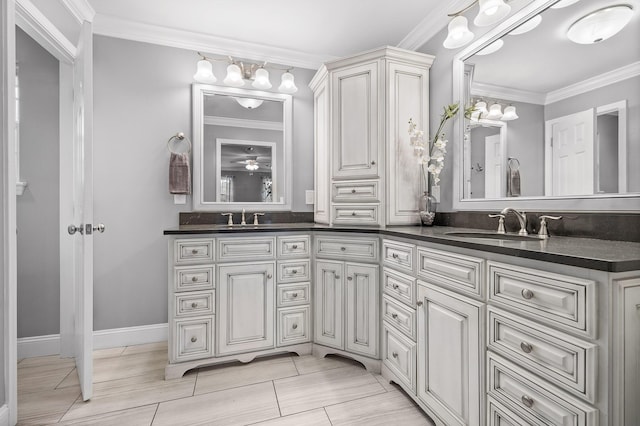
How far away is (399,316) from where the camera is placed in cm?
172

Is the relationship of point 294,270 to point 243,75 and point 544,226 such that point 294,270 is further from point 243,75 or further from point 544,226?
point 243,75

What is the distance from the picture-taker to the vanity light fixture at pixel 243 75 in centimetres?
242

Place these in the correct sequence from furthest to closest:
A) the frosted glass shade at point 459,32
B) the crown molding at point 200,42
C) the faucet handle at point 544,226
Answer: the crown molding at point 200,42 → the frosted glass shade at point 459,32 → the faucet handle at point 544,226

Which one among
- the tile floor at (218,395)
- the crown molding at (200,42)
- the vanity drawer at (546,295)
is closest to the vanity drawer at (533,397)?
the vanity drawer at (546,295)

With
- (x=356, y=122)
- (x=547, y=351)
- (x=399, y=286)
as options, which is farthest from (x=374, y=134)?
(x=547, y=351)

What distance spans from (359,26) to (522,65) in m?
1.28

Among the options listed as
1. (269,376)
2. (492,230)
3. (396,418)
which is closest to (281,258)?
(269,376)

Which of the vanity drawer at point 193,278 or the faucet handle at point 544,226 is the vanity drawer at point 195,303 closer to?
the vanity drawer at point 193,278

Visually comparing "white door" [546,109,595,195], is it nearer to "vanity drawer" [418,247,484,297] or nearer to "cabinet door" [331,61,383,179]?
"vanity drawer" [418,247,484,297]

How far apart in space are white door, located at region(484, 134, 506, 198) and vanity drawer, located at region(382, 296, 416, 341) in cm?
89

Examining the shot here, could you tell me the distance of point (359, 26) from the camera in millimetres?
2395

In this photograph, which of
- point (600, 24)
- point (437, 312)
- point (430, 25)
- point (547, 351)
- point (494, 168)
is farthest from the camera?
point (430, 25)

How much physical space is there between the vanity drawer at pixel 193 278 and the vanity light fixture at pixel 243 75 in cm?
153

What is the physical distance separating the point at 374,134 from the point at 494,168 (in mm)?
810
